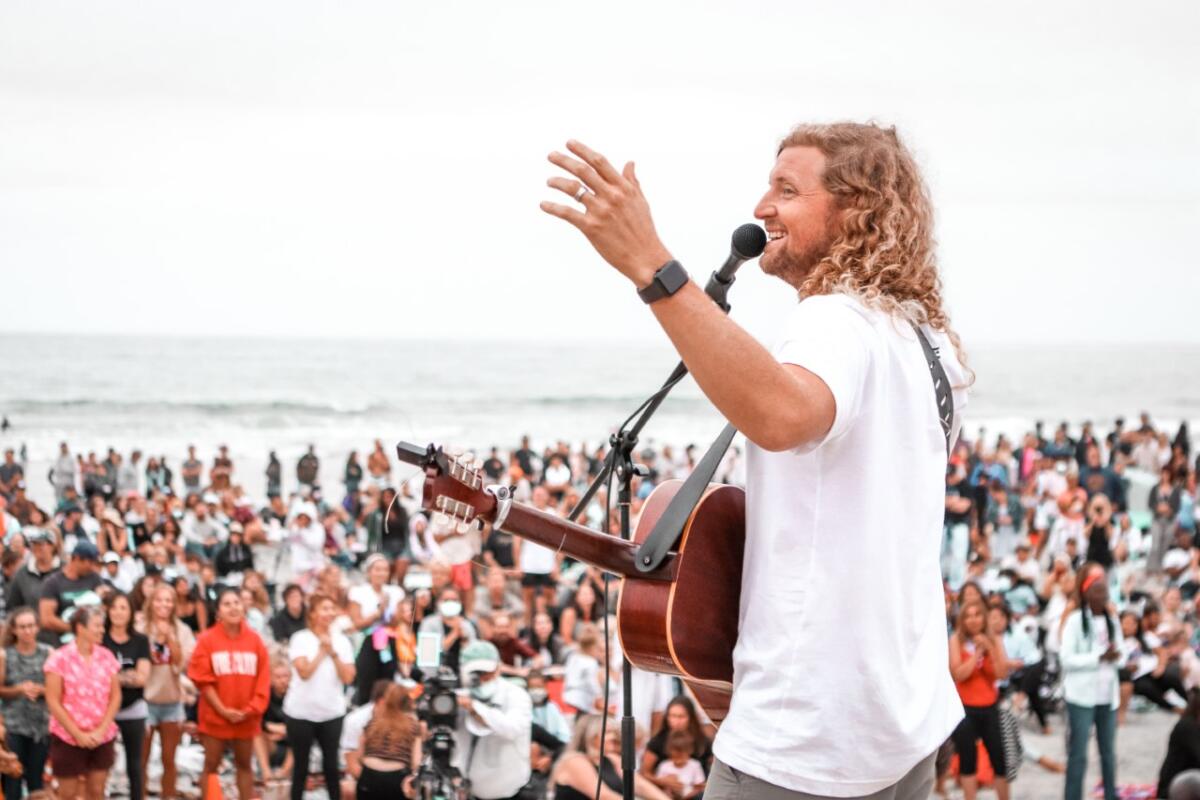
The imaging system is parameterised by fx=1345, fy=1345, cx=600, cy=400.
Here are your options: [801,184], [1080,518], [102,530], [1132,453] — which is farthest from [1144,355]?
[801,184]

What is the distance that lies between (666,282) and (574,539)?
622mm

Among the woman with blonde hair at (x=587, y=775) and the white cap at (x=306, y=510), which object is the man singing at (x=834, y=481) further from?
the white cap at (x=306, y=510)

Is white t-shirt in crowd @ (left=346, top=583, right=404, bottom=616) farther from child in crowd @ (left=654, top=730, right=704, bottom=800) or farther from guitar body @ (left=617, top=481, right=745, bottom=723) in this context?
guitar body @ (left=617, top=481, right=745, bottom=723)

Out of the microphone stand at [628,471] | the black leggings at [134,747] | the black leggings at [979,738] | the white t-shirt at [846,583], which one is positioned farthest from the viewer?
the black leggings at [979,738]

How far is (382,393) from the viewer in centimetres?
Answer: 5769

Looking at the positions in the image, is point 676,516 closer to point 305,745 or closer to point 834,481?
point 834,481

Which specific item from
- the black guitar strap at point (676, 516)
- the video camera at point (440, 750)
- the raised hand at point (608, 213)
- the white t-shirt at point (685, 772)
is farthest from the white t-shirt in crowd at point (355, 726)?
the raised hand at point (608, 213)

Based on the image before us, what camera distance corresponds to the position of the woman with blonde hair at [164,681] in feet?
24.4

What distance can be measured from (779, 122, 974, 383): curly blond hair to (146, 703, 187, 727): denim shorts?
6.58 m

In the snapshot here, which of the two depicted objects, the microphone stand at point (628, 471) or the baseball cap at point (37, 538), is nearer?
the microphone stand at point (628, 471)

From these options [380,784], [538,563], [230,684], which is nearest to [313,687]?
[230,684]

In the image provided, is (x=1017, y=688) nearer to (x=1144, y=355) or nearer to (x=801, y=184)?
(x=801, y=184)

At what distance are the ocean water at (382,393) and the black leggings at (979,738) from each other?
24.2 metres

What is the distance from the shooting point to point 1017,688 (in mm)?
9195
